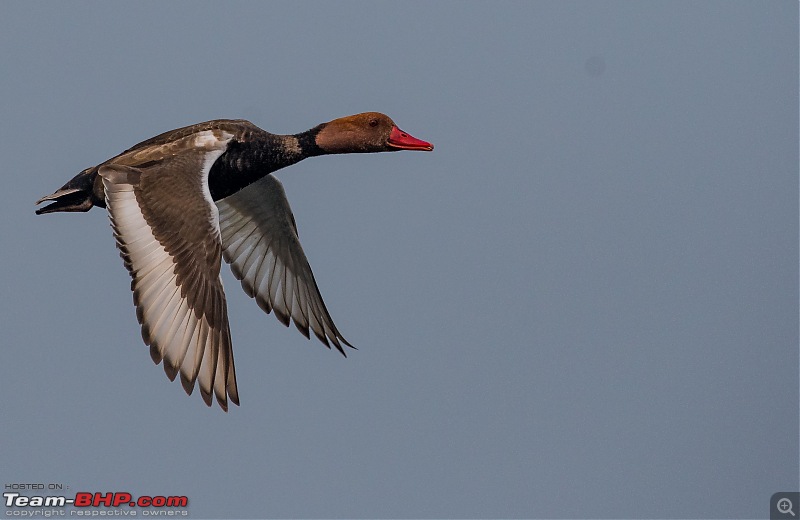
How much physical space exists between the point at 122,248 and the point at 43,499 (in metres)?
4.24

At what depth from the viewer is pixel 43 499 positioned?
1435 cm

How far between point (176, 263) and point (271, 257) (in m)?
3.27

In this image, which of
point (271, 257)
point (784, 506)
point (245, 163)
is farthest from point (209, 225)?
point (784, 506)

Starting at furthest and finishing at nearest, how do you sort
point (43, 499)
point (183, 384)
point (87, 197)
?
1. point (43, 499)
2. point (87, 197)
3. point (183, 384)

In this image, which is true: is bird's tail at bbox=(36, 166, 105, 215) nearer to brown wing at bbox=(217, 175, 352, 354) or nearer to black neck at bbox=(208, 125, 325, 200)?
black neck at bbox=(208, 125, 325, 200)

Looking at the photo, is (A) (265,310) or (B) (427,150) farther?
(A) (265,310)

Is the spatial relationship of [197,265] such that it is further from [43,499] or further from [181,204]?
[43,499]

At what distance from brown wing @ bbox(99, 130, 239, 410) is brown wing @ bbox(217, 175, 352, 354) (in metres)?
2.33

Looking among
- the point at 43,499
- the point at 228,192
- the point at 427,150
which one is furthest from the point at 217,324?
the point at 43,499

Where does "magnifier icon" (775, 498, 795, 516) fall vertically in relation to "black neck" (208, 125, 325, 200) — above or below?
below

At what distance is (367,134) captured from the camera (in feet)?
44.0

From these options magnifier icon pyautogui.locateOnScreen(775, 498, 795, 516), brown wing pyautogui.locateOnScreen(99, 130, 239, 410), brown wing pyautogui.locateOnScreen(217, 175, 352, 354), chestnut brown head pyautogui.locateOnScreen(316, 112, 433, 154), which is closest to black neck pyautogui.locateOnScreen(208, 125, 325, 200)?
chestnut brown head pyautogui.locateOnScreen(316, 112, 433, 154)

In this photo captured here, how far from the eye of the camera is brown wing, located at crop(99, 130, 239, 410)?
11078 millimetres

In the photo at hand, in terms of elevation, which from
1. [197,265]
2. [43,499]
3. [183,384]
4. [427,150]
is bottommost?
[43,499]
